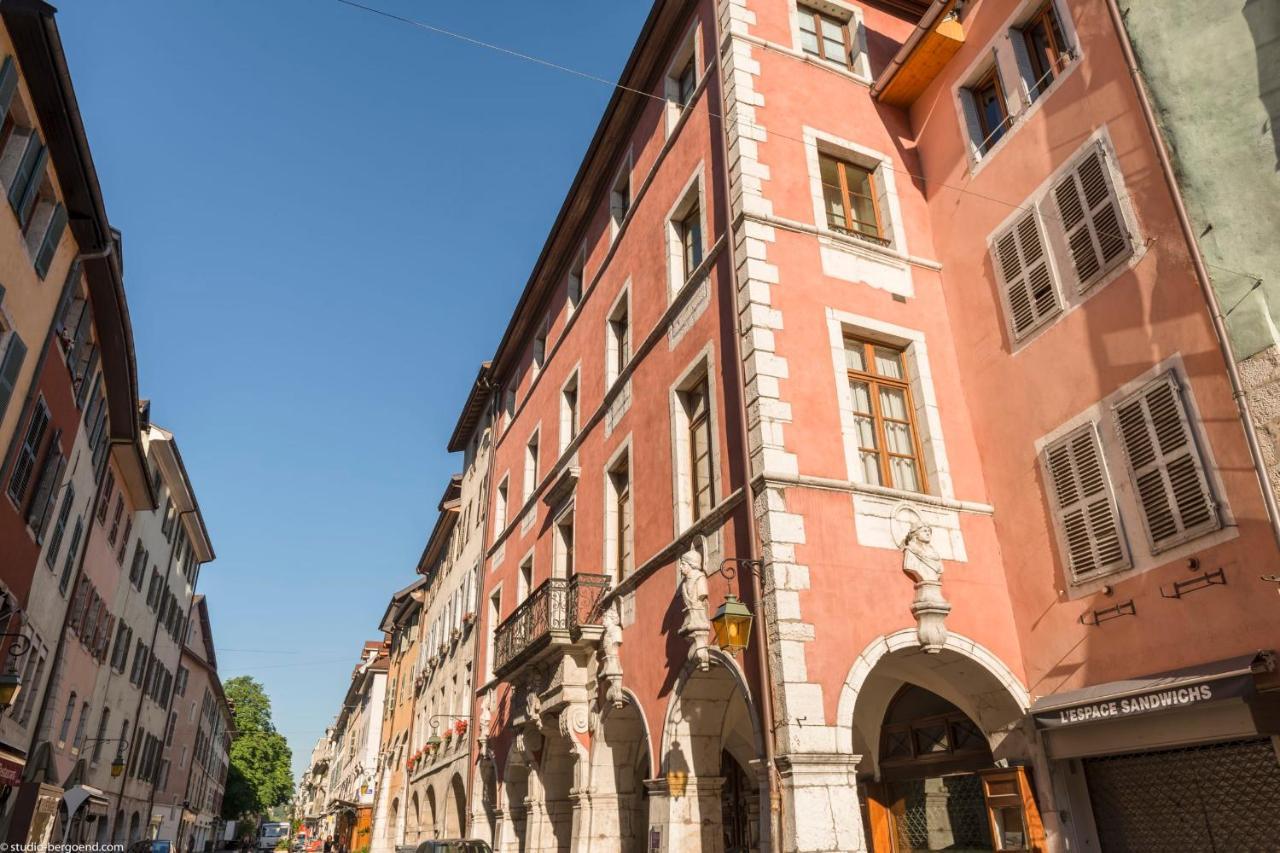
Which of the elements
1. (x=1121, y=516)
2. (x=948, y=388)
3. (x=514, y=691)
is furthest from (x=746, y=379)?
(x=514, y=691)

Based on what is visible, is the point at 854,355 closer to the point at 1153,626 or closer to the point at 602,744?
the point at 1153,626

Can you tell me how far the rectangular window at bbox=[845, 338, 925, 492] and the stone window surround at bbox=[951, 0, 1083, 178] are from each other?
10.1ft

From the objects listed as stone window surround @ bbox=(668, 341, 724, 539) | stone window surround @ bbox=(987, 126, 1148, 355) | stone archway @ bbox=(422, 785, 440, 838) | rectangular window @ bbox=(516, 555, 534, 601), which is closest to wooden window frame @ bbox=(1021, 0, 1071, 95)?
stone window surround @ bbox=(987, 126, 1148, 355)

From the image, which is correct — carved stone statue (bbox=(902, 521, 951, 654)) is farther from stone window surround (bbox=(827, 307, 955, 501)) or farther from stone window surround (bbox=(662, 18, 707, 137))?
stone window surround (bbox=(662, 18, 707, 137))

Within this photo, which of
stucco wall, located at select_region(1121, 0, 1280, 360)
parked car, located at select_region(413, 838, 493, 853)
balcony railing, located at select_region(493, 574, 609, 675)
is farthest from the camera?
parked car, located at select_region(413, 838, 493, 853)

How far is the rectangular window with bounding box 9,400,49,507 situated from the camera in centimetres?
1373

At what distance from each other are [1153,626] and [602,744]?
27.2 feet

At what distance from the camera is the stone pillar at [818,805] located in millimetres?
8031

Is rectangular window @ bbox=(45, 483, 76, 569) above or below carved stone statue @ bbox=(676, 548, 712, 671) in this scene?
above

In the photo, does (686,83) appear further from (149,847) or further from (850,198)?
(149,847)

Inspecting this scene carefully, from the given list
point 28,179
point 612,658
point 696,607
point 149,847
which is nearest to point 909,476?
point 696,607

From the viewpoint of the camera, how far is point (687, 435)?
1255cm

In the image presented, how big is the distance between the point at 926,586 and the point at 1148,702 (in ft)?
8.02

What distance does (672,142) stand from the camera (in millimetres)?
14703
